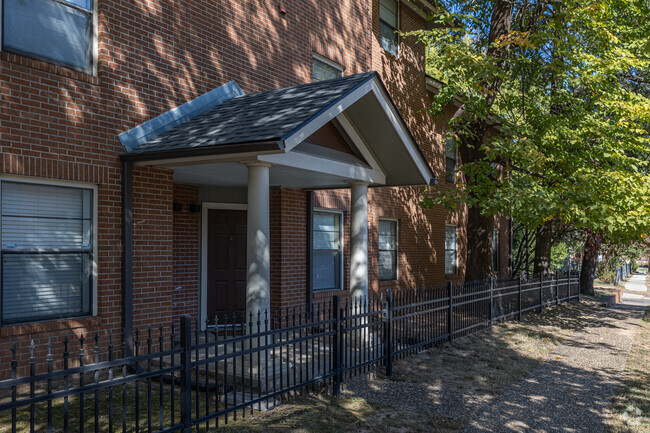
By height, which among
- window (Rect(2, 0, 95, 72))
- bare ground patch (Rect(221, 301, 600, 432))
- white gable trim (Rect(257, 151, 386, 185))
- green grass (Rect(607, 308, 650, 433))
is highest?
window (Rect(2, 0, 95, 72))

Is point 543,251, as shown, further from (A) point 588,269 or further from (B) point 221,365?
(B) point 221,365

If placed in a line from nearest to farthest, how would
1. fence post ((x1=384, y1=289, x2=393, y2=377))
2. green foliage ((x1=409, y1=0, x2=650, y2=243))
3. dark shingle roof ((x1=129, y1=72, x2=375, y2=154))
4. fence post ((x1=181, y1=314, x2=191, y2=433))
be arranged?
fence post ((x1=181, y1=314, x2=191, y2=433)) < dark shingle roof ((x1=129, y1=72, x2=375, y2=154)) < fence post ((x1=384, y1=289, x2=393, y2=377)) < green foliage ((x1=409, y1=0, x2=650, y2=243))

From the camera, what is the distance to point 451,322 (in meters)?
10.6

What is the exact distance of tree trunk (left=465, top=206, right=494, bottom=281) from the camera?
1476cm

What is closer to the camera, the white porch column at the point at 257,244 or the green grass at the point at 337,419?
the green grass at the point at 337,419

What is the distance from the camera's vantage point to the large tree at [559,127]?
12031mm

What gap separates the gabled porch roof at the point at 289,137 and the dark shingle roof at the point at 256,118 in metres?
0.02

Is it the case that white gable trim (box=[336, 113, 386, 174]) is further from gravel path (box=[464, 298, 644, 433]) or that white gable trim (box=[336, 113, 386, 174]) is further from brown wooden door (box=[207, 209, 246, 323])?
gravel path (box=[464, 298, 644, 433])

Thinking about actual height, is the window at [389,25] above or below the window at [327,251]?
above

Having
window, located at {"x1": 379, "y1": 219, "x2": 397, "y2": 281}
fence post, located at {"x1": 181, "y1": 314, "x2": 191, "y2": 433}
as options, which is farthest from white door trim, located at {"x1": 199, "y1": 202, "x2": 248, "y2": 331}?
window, located at {"x1": 379, "y1": 219, "x2": 397, "y2": 281}

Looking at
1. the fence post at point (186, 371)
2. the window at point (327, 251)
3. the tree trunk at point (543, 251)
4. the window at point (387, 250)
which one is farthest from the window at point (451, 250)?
the fence post at point (186, 371)

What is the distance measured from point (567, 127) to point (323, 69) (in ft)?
20.6

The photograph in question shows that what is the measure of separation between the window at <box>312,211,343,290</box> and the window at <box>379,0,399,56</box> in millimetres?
5622

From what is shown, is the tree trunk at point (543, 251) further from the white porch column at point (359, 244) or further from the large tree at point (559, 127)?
the white porch column at point (359, 244)
